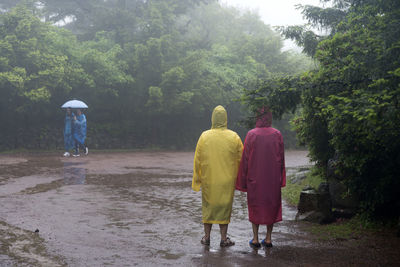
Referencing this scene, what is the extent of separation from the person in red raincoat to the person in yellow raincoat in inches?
6.4

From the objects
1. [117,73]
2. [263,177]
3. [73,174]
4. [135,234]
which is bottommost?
[135,234]

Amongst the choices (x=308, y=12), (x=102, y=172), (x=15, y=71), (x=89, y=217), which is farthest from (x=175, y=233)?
(x=15, y=71)

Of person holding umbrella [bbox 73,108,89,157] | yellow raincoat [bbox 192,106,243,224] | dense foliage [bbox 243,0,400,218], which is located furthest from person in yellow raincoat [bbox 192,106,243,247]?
person holding umbrella [bbox 73,108,89,157]

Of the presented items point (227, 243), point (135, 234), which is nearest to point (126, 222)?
point (135, 234)

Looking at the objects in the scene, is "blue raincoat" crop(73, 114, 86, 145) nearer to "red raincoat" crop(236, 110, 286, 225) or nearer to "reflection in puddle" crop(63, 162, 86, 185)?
"reflection in puddle" crop(63, 162, 86, 185)

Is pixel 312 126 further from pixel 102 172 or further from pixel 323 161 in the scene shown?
pixel 102 172

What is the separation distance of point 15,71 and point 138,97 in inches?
297

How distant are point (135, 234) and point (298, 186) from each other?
6349mm

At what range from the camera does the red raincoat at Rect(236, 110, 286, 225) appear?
238 inches

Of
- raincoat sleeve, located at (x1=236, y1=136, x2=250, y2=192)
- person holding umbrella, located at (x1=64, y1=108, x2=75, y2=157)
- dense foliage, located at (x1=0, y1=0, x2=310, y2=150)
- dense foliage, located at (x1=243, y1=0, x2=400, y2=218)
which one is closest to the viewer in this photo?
dense foliage, located at (x1=243, y1=0, x2=400, y2=218)

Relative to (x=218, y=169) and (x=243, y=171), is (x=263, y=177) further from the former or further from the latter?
(x=218, y=169)

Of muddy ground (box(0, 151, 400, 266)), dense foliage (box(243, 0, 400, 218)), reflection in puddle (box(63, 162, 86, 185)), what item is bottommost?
muddy ground (box(0, 151, 400, 266))

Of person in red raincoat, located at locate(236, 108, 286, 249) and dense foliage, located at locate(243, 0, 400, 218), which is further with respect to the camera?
person in red raincoat, located at locate(236, 108, 286, 249)

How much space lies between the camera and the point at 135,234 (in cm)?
663
